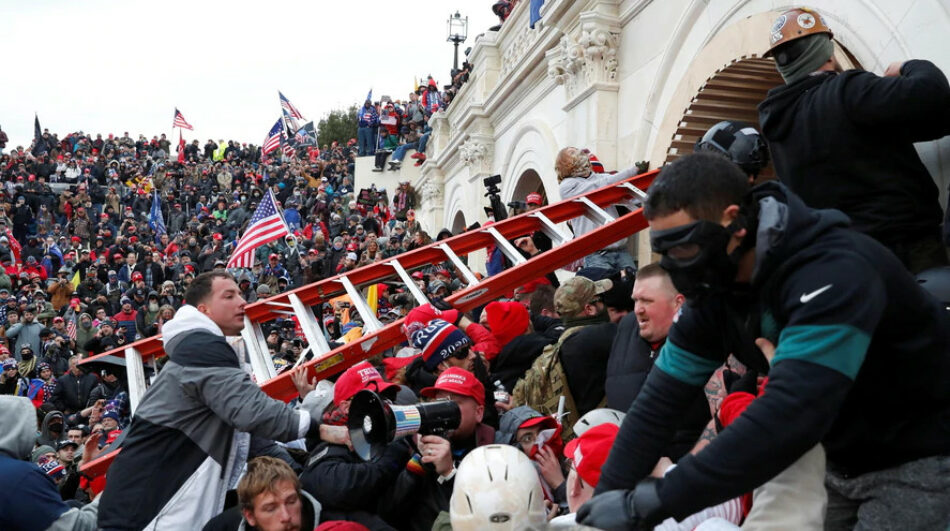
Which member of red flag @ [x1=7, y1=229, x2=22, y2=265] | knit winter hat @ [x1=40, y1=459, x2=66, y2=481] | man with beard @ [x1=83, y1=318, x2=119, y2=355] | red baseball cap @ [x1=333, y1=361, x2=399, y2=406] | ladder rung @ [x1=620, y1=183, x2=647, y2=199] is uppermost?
ladder rung @ [x1=620, y1=183, x2=647, y2=199]

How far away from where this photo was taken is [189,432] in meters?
4.10

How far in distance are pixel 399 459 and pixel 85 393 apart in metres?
10.5

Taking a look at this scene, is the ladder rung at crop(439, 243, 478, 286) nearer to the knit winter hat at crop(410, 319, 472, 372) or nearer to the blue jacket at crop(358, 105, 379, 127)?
the knit winter hat at crop(410, 319, 472, 372)

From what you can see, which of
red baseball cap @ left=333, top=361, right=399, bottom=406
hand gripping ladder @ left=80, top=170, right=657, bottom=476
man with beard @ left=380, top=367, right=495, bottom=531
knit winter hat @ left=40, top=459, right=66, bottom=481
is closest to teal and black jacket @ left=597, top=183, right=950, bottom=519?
man with beard @ left=380, top=367, right=495, bottom=531

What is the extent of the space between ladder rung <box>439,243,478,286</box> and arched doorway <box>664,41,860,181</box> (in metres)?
2.35

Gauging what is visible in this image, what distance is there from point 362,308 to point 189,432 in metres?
2.37

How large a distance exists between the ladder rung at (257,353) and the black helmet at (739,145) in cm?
334

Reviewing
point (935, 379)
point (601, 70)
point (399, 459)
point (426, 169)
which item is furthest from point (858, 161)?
point (426, 169)

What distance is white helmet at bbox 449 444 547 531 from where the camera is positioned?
277cm

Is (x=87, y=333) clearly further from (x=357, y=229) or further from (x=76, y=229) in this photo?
(x=76, y=229)

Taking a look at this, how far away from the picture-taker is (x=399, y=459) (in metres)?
4.07

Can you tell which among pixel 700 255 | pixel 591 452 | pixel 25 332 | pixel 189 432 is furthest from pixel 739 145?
pixel 25 332

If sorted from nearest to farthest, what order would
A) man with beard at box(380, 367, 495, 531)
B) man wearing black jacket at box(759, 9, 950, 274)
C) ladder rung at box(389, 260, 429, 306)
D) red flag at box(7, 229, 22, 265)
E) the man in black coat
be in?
man wearing black jacket at box(759, 9, 950, 274), man with beard at box(380, 367, 495, 531), ladder rung at box(389, 260, 429, 306), the man in black coat, red flag at box(7, 229, 22, 265)

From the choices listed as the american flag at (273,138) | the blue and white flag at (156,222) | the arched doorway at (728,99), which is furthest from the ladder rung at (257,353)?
the american flag at (273,138)
